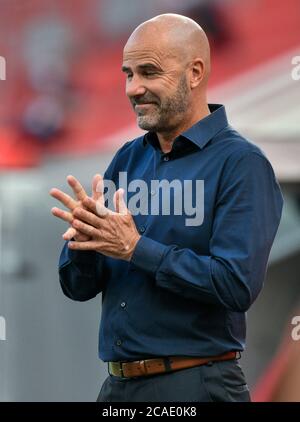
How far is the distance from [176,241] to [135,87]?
1.32 feet

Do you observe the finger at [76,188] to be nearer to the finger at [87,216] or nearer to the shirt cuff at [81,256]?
the finger at [87,216]

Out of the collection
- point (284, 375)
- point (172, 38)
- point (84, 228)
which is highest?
point (172, 38)

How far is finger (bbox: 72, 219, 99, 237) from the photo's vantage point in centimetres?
204

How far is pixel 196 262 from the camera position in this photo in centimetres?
208

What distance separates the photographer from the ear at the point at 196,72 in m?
2.26

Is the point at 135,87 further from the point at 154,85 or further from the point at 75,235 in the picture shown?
the point at 75,235

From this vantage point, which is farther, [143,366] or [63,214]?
[143,366]

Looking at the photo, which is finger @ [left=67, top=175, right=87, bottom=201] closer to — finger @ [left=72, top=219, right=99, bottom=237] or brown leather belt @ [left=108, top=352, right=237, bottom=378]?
finger @ [left=72, top=219, right=99, bottom=237]

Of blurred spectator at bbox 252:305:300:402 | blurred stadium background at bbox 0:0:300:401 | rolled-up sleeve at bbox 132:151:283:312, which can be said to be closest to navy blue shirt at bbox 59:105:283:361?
rolled-up sleeve at bbox 132:151:283:312

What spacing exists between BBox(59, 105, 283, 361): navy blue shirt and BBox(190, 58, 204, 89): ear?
0.34 ft

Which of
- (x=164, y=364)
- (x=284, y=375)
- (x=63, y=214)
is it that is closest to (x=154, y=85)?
(x=63, y=214)

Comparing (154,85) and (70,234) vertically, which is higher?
(154,85)

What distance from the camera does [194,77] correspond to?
227 cm
